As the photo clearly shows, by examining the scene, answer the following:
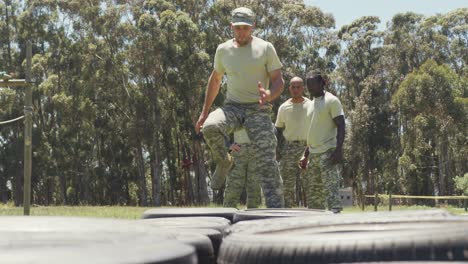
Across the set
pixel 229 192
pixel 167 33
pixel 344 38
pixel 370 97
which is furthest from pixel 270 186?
pixel 344 38

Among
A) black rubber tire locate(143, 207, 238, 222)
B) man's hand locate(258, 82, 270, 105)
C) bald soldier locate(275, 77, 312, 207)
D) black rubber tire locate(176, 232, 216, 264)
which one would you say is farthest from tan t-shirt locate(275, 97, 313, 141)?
black rubber tire locate(176, 232, 216, 264)

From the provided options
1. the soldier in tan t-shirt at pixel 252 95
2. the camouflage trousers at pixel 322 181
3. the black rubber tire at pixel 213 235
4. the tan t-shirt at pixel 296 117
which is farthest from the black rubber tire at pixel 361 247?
the tan t-shirt at pixel 296 117

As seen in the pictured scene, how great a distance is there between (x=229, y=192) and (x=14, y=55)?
46.1 metres

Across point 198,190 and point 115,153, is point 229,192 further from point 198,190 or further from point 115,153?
point 115,153

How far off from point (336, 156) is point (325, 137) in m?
0.28

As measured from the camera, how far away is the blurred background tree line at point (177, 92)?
135 ft

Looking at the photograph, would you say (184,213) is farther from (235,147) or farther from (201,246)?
(235,147)

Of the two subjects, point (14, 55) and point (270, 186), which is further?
point (14, 55)

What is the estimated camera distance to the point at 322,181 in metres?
6.80

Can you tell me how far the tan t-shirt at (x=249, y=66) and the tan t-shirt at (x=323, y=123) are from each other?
89 centimetres

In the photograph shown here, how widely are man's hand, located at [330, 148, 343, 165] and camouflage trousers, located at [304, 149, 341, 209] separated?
0.05m

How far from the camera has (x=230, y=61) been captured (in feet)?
19.9

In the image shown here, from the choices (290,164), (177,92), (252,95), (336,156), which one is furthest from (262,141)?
(177,92)

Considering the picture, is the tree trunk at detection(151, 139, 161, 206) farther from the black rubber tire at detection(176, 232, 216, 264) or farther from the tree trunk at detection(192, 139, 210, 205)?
the black rubber tire at detection(176, 232, 216, 264)
